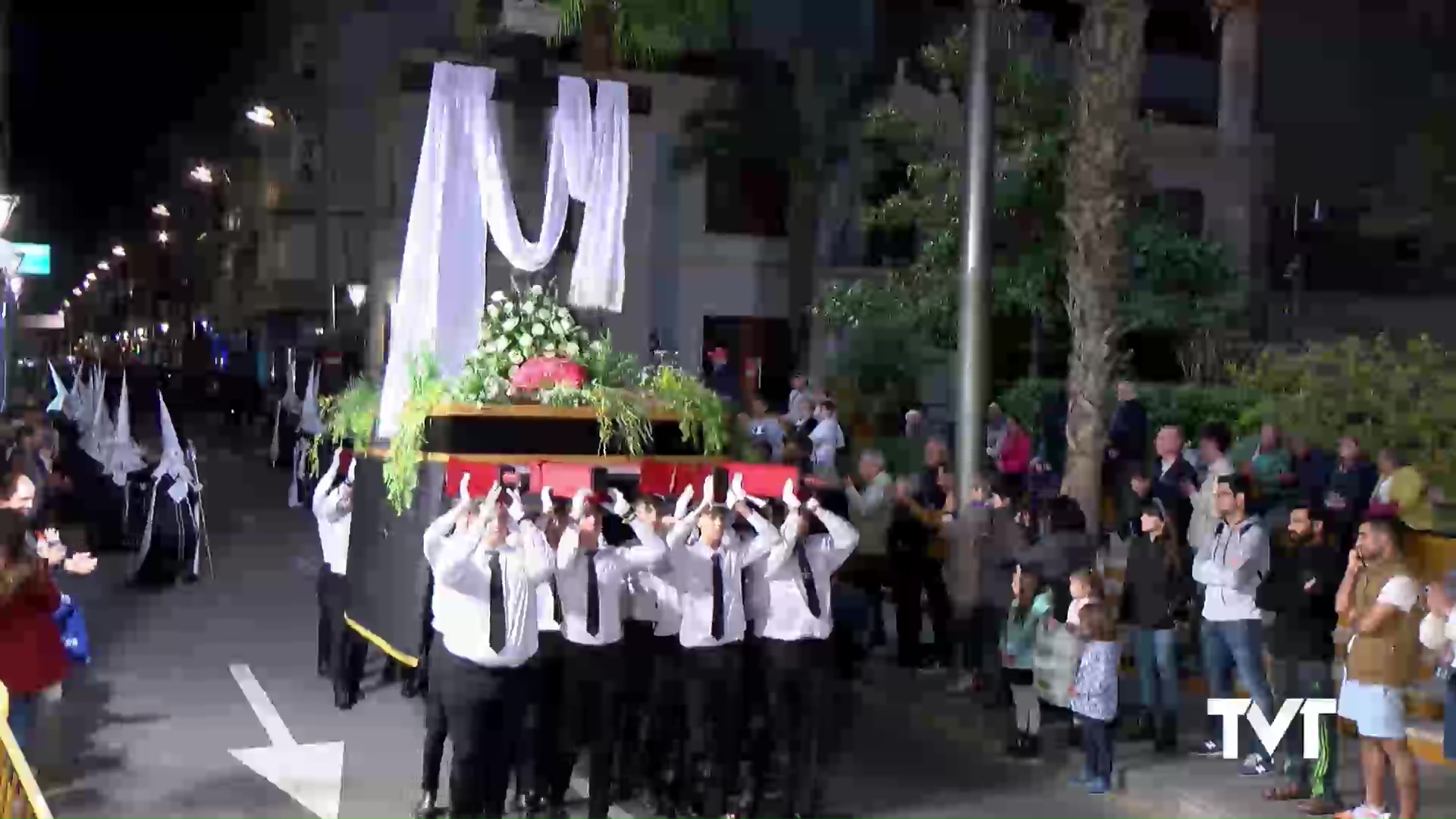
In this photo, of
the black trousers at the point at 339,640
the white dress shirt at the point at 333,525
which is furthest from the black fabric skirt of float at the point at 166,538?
the white dress shirt at the point at 333,525

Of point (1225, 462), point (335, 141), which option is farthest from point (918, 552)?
point (335, 141)

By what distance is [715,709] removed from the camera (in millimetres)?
7875

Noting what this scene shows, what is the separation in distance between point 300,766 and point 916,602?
4.87m

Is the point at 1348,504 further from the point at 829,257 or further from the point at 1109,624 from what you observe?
the point at 829,257

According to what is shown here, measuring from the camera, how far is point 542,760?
7836 mm

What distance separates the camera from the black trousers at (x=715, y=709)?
7.85 meters

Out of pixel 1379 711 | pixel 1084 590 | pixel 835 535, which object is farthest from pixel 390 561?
pixel 1379 711

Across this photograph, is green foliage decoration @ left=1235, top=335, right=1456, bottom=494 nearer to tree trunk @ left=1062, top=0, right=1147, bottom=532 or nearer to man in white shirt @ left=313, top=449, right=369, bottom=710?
tree trunk @ left=1062, top=0, right=1147, bottom=532

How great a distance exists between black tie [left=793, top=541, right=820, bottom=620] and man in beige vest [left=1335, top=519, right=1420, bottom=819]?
2736 mm

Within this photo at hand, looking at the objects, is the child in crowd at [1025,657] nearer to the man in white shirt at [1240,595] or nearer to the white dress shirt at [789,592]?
the man in white shirt at [1240,595]

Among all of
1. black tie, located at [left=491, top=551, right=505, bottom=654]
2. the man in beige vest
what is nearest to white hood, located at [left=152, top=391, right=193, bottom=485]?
black tie, located at [left=491, top=551, right=505, bottom=654]

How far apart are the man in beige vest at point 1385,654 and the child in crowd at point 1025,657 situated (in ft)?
7.06

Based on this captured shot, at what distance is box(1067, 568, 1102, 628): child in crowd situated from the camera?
8.52 m

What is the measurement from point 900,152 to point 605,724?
1548 cm
